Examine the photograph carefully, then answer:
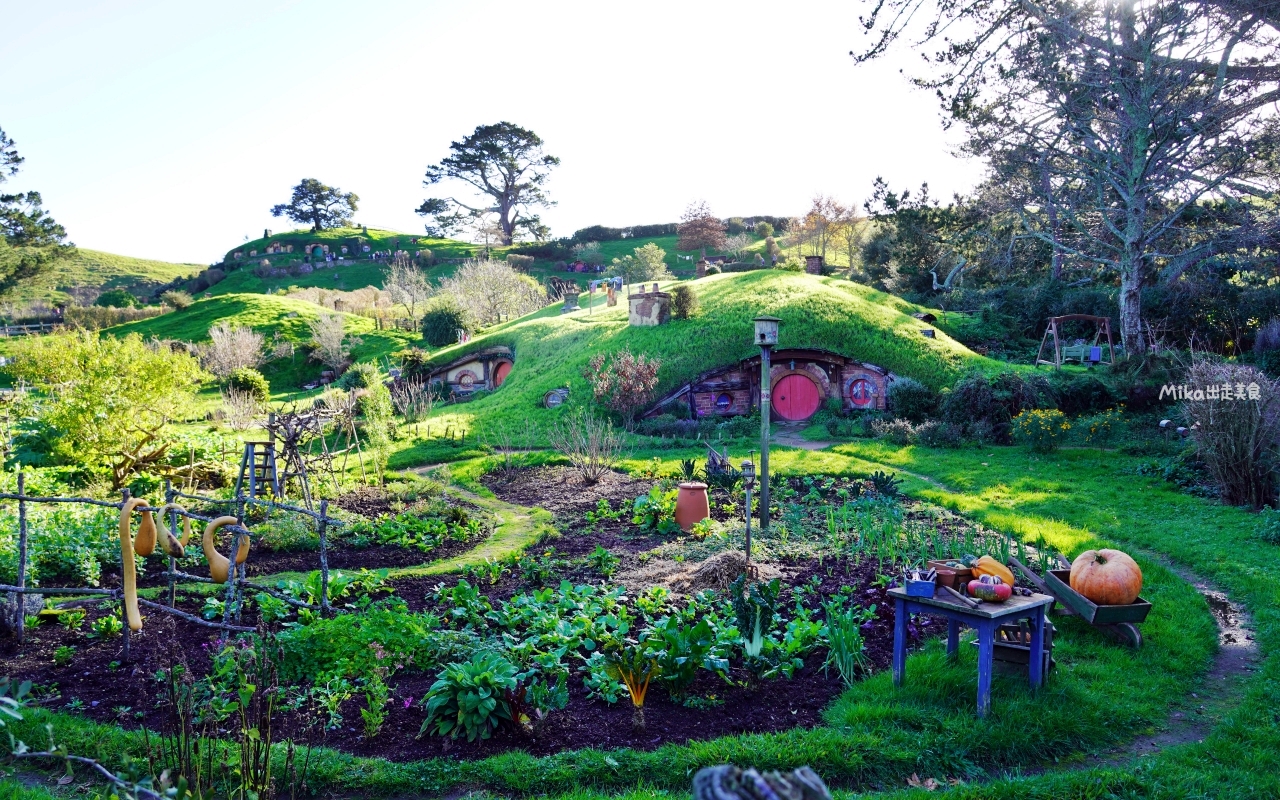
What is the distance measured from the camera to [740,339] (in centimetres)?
2319

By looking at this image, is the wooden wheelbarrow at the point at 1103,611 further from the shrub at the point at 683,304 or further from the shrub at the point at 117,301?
the shrub at the point at 117,301

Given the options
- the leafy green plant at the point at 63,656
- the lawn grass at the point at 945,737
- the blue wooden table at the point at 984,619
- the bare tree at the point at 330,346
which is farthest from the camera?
the bare tree at the point at 330,346

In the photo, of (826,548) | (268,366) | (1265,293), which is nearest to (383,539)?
(826,548)

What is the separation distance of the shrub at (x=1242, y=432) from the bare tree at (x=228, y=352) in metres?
33.0

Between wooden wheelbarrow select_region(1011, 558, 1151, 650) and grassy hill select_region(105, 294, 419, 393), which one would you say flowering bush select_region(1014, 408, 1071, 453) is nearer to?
wooden wheelbarrow select_region(1011, 558, 1151, 650)

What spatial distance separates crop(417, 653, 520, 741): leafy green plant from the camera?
4.74m

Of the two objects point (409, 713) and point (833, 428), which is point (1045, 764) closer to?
point (409, 713)

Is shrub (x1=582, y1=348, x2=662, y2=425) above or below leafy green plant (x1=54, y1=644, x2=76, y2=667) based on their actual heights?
above

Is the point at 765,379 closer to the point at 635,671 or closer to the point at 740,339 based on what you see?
the point at 635,671

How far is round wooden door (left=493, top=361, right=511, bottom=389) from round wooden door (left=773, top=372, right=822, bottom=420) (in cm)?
1178

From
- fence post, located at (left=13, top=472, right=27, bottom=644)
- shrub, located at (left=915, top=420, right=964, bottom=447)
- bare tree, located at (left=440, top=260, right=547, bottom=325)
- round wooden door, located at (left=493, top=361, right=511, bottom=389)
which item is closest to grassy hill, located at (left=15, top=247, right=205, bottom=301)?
bare tree, located at (left=440, top=260, right=547, bottom=325)

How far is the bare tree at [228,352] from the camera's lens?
106 feet

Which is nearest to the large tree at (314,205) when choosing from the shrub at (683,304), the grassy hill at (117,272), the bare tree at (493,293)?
the grassy hill at (117,272)

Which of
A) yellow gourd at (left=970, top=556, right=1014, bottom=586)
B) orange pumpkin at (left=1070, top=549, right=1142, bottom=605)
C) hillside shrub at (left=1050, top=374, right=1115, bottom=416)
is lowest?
orange pumpkin at (left=1070, top=549, right=1142, bottom=605)
